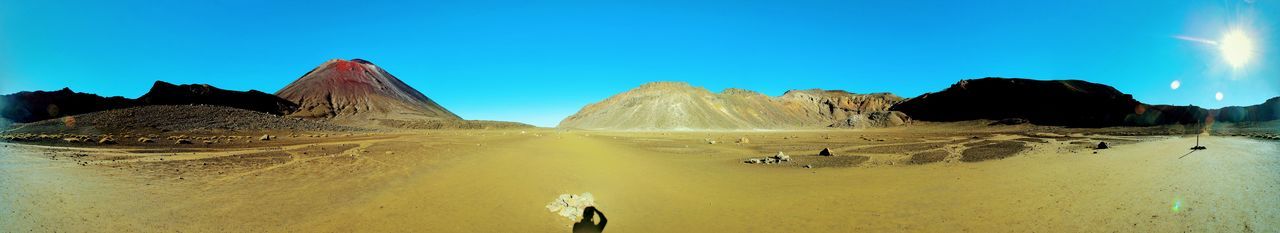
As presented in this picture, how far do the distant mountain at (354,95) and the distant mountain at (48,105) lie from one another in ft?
194

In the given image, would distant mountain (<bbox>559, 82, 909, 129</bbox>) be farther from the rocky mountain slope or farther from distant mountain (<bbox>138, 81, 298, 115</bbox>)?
the rocky mountain slope

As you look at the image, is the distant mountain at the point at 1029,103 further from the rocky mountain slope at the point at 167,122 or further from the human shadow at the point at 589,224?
the rocky mountain slope at the point at 167,122

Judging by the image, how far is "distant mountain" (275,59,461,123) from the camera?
108 meters

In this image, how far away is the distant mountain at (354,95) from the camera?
4242 inches

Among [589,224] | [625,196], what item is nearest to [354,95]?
[625,196]

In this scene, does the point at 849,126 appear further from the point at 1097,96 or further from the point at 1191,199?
the point at 1191,199

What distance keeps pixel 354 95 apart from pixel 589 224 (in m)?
132

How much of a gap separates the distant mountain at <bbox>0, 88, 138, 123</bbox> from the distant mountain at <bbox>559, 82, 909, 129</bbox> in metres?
71.6

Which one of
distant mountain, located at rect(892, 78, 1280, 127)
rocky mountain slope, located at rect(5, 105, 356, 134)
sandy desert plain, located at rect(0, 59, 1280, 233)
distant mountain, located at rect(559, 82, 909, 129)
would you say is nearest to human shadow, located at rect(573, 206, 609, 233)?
sandy desert plain, located at rect(0, 59, 1280, 233)

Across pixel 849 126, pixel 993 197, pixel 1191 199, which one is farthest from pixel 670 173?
pixel 849 126

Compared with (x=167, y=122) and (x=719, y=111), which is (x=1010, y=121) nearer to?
(x=719, y=111)

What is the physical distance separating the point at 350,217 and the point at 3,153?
1591 cm

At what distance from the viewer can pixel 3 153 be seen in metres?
14.3

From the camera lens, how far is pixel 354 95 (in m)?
120
